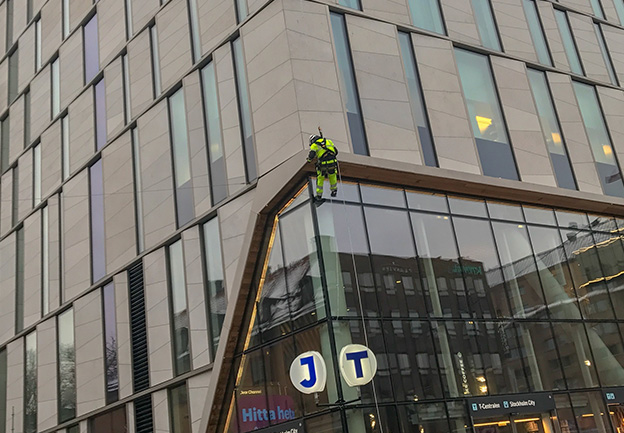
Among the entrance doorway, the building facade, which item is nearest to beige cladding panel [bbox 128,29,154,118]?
the building facade

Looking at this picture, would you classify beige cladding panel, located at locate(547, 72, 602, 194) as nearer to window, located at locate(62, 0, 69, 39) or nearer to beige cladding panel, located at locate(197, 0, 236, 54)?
beige cladding panel, located at locate(197, 0, 236, 54)

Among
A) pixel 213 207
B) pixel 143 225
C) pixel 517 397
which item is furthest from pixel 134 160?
pixel 517 397

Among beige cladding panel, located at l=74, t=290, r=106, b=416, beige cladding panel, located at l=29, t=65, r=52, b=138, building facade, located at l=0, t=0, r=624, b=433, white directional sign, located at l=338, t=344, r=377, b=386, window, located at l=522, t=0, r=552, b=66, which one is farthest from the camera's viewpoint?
beige cladding panel, located at l=29, t=65, r=52, b=138

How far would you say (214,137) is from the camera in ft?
82.6

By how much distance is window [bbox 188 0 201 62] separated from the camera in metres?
26.8

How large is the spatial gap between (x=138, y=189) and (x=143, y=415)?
27.7ft

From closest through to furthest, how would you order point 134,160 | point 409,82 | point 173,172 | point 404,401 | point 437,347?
point 404,401, point 437,347, point 409,82, point 173,172, point 134,160

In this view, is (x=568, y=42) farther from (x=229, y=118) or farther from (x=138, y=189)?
(x=138, y=189)

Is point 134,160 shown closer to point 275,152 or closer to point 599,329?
point 275,152

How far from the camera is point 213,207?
24.5 meters

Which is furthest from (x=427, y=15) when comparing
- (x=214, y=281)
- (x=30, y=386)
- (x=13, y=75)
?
(x=13, y=75)


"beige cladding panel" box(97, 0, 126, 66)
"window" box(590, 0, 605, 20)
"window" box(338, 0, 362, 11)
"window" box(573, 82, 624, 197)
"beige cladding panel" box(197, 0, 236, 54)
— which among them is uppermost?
"beige cladding panel" box(97, 0, 126, 66)

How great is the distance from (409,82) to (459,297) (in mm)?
7361

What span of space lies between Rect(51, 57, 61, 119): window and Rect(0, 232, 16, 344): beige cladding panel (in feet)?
21.9
